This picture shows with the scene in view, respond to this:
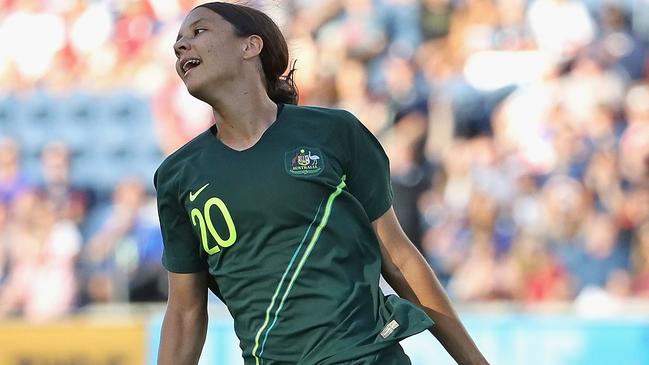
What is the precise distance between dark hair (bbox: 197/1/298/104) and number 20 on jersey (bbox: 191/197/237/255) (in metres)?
0.50

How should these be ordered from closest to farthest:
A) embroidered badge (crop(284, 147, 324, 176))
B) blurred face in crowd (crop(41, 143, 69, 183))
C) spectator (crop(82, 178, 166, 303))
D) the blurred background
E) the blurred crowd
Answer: embroidered badge (crop(284, 147, 324, 176)) < the blurred background < the blurred crowd < spectator (crop(82, 178, 166, 303)) < blurred face in crowd (crop(41, 143, 69, 183))

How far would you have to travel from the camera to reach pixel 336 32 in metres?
10.9

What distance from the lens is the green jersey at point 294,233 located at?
364 centimetres

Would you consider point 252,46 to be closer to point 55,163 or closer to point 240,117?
point 240,117

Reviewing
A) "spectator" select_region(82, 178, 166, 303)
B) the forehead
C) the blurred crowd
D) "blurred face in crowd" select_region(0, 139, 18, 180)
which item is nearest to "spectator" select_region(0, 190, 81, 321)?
the blurred crowd

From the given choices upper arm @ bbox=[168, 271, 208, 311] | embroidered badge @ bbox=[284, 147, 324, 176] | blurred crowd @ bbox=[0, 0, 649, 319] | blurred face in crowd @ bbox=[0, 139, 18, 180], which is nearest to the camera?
embroidered badge @ bbox=[284, 147, 324, 176]

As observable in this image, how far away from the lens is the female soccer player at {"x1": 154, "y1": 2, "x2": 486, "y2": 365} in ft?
12.0

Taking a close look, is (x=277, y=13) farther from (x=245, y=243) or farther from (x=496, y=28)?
(x=496, y=28)

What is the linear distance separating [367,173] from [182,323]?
784mm

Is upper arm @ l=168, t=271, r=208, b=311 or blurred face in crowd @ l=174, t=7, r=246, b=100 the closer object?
blurred face in crowd @ l=174, t=7, r=246, b=100

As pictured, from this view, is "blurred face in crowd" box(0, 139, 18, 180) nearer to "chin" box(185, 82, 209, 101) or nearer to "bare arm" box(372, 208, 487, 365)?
"chin" box(185, 82, 209, 101)

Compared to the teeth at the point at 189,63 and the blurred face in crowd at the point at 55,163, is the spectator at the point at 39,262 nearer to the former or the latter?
the blurred face in crowd at the point at 55,163

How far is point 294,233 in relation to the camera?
368 centimetres

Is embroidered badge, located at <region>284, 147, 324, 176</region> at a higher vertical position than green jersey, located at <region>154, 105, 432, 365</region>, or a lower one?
higher
